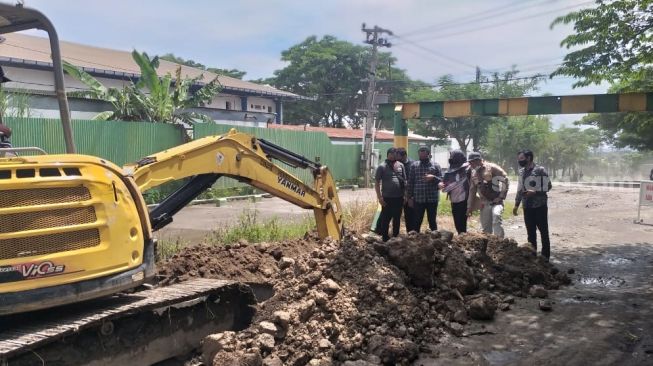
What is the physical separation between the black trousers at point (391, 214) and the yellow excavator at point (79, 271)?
14.7ft

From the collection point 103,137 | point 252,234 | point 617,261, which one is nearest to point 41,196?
point 252,234

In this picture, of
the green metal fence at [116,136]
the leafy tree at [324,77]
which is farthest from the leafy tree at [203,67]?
the green metal fence at [116,136]

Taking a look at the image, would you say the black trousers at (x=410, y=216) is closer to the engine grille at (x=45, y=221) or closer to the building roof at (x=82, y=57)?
the engine grille at (x=45, y=221)

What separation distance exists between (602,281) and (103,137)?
11959 mm

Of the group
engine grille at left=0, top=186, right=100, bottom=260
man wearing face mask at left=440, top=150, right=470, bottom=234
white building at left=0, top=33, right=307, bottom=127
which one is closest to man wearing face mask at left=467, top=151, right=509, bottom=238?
man wearing face mask at left=440, top=150, right=470, bottom=234

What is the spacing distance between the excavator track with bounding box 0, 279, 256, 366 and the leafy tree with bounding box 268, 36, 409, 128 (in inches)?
1721

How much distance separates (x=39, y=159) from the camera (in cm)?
366

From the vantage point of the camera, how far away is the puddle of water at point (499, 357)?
465 cm

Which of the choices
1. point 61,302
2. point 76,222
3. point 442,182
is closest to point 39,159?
point 76,222

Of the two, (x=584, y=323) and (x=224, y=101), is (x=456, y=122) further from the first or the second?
(x=584, y=323)

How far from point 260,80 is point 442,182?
43.9 m

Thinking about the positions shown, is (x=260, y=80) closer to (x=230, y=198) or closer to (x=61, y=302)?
(x=230, y=198)

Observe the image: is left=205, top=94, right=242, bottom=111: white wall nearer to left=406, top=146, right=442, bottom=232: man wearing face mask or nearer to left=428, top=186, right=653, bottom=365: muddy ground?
left=406, top=146, right=442, bottom=232: man wearing face mask

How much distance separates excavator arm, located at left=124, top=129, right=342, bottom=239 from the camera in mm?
5090
